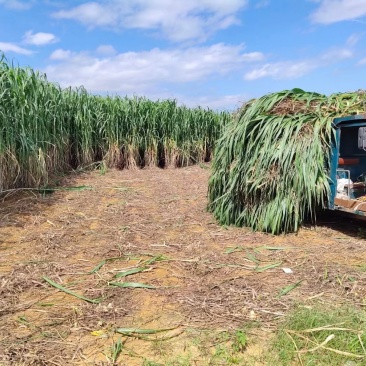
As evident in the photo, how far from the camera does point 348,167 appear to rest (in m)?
4.60

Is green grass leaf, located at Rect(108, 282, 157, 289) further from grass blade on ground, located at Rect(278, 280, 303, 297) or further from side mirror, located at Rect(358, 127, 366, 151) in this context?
side mirror, located at Rect(358, 127, 366, 151)

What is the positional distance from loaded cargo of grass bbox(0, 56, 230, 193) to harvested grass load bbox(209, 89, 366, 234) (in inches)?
118

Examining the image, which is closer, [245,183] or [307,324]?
[307,324]

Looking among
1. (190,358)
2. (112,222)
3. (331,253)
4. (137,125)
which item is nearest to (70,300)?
(190,358)

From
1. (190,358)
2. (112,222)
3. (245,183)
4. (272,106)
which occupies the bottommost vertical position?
(190,358)

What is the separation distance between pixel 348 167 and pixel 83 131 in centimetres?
596

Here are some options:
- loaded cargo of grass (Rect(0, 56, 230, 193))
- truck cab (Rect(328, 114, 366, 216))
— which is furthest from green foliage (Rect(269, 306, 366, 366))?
loaded cargo of grass (Rect(0, 56, 230, 193))

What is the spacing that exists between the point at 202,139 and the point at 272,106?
7.11m

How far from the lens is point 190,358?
2.13 metres

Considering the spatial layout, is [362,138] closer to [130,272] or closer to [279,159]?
[279,159]

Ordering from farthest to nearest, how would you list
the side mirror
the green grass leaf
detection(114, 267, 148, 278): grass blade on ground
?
the side mirror
detection(114, 267, 148, 278): grass blade on ground
the green grass leaf

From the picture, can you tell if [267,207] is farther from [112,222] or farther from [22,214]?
[22,214]

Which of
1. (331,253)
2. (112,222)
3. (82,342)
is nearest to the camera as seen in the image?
(82,342)

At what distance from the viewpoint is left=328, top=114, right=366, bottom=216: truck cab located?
13.0ft
